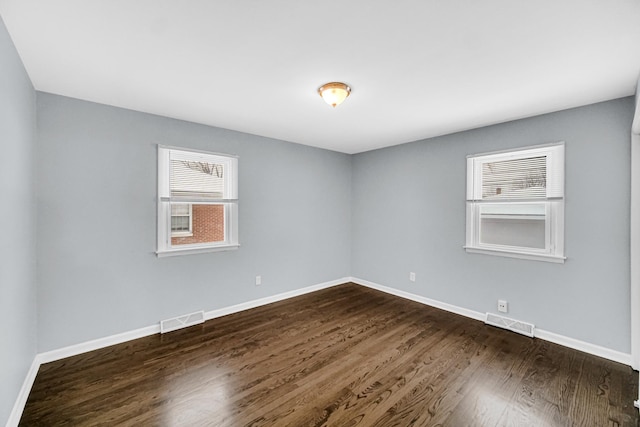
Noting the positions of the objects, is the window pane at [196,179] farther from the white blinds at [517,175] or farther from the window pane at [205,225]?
the white blinds at [517,175]

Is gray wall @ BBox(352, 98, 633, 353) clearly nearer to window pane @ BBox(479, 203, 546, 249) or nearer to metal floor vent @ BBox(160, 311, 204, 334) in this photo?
window pane @ BBox(479, 203, 546, 249)

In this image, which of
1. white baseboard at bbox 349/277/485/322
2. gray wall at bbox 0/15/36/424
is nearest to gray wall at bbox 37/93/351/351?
gray wall at bbox 0/15/36/424

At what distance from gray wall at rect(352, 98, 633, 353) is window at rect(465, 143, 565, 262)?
9cm

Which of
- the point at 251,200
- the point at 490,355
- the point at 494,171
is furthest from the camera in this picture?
the point at 251,200

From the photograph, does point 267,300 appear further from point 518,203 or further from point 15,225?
point 518,203

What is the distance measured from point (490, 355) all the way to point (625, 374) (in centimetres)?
98

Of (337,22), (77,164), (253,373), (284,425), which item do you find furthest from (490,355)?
(77,164)

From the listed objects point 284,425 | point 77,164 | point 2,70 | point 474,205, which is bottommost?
point 284,425

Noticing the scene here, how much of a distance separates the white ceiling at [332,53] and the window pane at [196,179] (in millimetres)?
652

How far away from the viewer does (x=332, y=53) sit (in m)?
1.86

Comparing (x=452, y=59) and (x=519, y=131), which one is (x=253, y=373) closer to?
(x=452, y=59)

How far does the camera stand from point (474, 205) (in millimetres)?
3539

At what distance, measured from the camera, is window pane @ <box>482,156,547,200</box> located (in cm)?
302

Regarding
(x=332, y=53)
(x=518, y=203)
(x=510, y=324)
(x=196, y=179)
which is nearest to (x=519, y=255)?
(x=518, y=203)
